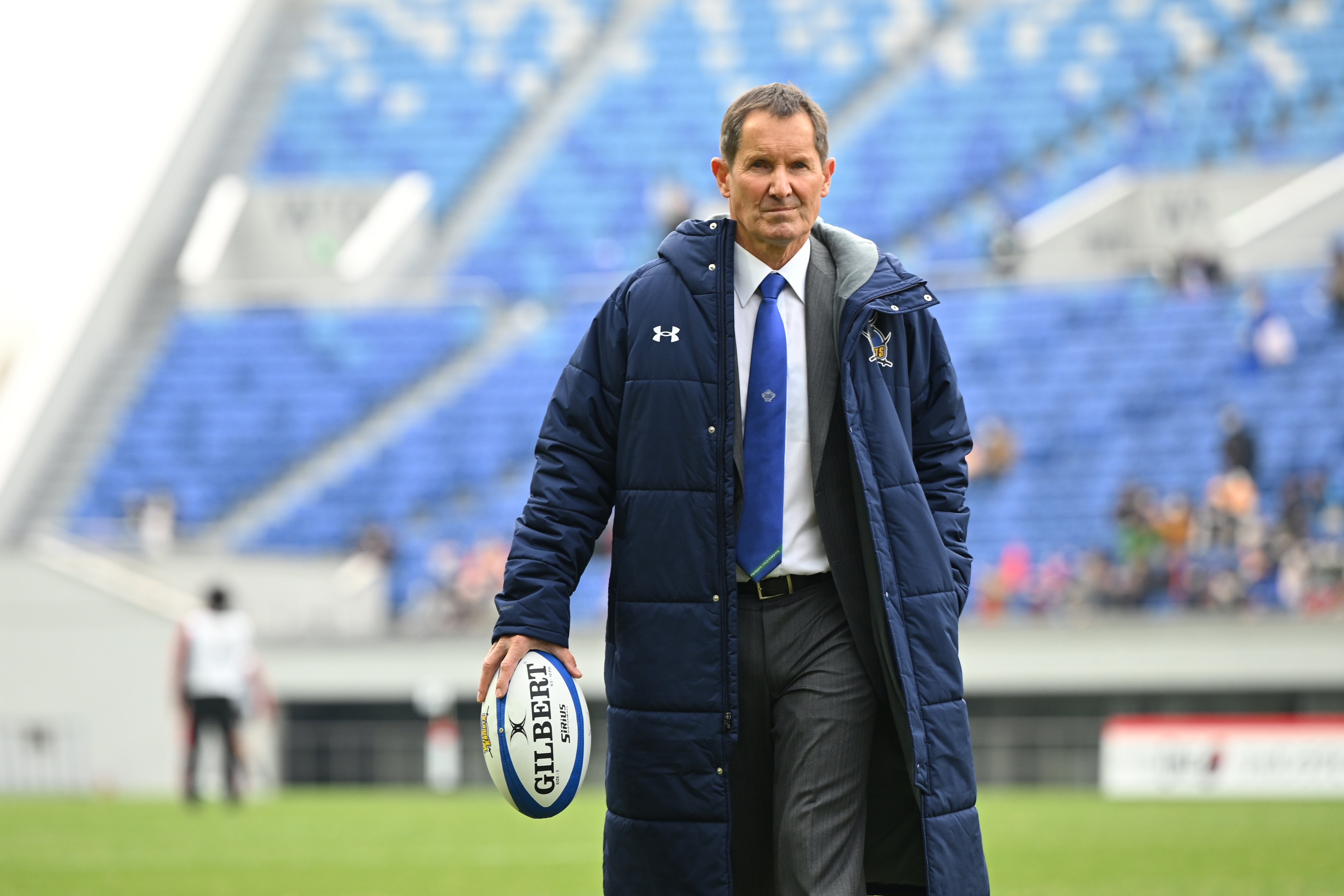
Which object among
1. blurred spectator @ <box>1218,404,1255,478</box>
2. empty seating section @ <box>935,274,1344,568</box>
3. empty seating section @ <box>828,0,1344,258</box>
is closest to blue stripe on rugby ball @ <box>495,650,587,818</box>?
empty seating section @ <box>935,274,1344,568</box>

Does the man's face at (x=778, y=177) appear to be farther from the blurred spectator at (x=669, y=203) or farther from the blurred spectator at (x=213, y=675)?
the blurred spectator at (x=669, y=203)

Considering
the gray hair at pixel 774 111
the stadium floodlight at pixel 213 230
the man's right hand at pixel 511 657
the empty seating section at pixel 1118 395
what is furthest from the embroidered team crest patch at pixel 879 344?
the stadium floodlight at pixel 213 230

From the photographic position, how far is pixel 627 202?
29.1 meters

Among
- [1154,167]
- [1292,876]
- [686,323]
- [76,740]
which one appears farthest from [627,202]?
[686,323]

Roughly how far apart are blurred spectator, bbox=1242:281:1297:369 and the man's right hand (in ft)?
67.1

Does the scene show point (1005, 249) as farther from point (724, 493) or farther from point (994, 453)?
point (724, 493)

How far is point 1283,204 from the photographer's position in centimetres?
2541

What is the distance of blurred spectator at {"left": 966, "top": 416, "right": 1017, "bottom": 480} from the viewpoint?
23266 millimetres

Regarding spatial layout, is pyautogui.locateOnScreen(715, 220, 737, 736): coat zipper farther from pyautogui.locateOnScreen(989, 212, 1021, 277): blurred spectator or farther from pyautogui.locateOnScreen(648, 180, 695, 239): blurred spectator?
pyautogui.locateOnScreen(648, 180, 695, 239): blurred spectator

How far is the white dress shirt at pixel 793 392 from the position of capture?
4.12m

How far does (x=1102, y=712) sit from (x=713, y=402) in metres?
17.2

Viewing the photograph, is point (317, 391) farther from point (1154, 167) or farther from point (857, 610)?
point (857, 610)

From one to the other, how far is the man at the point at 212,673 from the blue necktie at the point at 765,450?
37.3ft

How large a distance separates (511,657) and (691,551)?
446mm
